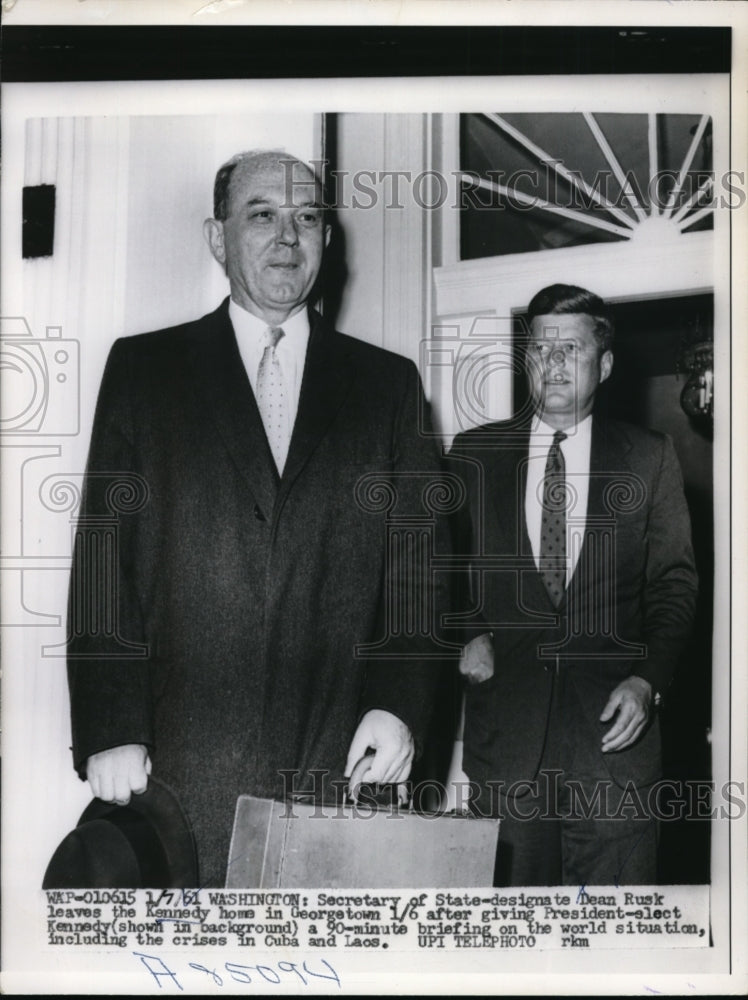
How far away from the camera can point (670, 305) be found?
1718mm

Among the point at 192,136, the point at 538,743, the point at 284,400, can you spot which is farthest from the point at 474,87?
the point at 538,743

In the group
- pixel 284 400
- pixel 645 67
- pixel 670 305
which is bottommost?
pixel 284 400

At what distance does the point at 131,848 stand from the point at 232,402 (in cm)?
74

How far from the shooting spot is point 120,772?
5.42ft

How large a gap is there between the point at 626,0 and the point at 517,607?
1.03m

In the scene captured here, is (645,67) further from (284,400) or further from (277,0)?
(284,400)

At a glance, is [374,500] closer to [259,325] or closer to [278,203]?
[259,325]

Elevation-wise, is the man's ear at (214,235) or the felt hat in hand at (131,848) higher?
the man's ear at (214,235)

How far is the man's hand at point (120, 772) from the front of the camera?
1.65 metres

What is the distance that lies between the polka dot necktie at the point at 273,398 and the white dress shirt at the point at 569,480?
410 mm

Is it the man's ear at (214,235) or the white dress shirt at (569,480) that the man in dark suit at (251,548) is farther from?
the white dress shirt at (569,480)

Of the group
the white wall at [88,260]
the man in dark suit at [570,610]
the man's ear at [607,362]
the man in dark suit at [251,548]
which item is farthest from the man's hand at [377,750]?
the man's ear at [607,362]

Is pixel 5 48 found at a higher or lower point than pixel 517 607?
higher

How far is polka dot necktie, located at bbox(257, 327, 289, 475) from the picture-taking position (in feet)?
5.50
